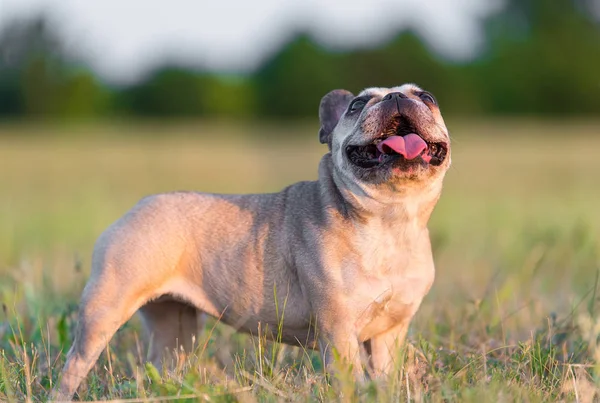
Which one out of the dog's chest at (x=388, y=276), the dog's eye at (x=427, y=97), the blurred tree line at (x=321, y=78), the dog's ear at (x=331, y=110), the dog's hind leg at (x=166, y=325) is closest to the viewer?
the dog's chest at (x=388, y=276)

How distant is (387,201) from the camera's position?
4562 mm

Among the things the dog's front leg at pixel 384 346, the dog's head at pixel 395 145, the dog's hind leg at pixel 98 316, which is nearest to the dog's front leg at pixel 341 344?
the dog's front leg at pixel 384 346

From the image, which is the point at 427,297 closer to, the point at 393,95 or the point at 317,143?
the point at 393,95

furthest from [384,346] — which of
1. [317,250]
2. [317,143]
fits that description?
[317,143]

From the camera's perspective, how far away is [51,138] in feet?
131

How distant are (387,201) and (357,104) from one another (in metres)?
0.68

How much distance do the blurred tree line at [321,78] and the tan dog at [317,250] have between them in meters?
51.2

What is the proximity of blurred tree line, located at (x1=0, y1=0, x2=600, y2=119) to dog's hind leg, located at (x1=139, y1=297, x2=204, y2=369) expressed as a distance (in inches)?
2004

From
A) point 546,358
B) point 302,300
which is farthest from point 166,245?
point 546,358

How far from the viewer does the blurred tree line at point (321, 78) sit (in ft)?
187

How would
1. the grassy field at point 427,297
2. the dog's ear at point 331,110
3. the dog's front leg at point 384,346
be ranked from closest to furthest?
the grassy field at point 427,297, the dog's front leg at point 384,346, the dog's ear at point 331,110

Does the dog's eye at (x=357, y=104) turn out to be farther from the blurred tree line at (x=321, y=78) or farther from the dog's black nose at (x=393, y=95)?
the blurred tree line at (x=321, y=78)

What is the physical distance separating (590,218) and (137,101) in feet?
170

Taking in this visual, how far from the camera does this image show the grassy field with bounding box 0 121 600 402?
13.2ft
